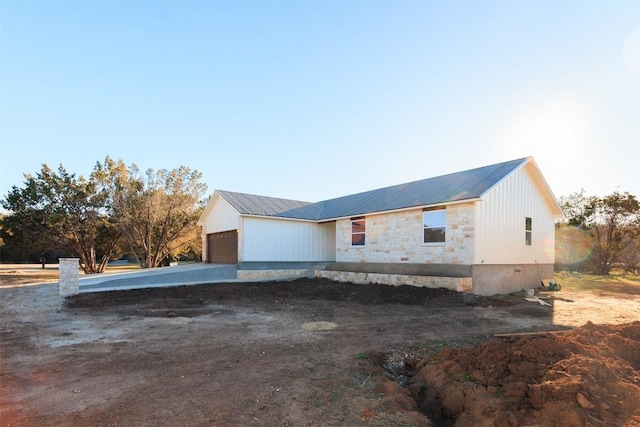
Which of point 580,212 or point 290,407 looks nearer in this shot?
point 290,407

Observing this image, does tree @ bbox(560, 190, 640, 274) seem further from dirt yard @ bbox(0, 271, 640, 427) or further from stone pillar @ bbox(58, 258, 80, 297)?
stone pillar @ bbox(58, 258, 80, 297)

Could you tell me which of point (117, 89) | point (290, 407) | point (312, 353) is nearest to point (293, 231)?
point (117, 89)

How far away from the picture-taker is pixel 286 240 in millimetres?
19922

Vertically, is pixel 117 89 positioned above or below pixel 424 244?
above

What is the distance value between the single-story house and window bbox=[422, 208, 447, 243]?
0.04m

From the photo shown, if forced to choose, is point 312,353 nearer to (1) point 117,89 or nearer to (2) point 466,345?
(2) point 466,345

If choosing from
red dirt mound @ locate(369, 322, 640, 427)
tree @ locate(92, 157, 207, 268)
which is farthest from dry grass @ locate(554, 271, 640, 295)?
tree @ locate(92, 157, 207, 268)

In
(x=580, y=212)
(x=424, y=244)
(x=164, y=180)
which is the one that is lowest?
(x=424, y=244)

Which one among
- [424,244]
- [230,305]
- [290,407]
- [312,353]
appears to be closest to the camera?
[290,407]

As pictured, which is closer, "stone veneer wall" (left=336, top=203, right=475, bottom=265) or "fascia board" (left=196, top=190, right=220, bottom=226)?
"stone veneer wall" (left=336, top=203, right=475, bottom=265)

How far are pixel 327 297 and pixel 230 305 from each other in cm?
360

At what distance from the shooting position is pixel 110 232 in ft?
88.2

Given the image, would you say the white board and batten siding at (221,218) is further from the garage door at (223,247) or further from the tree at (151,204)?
the tree at (151,204)

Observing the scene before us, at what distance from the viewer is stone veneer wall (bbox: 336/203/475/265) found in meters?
13.2
